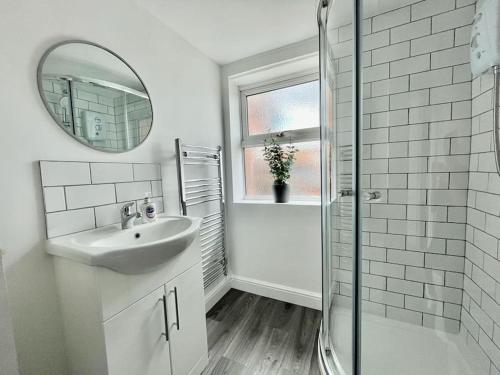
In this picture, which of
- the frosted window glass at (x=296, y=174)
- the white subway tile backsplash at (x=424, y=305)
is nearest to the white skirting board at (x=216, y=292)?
the frosted window glass at (x=296, y=174)

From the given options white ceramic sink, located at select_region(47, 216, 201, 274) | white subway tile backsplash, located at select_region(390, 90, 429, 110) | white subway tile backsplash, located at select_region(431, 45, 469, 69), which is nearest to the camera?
white ceramic sink, located at select_region(47, 216, 201, 274)

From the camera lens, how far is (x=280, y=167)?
5.69ft

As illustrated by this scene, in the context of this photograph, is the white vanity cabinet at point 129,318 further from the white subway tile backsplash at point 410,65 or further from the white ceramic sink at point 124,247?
the white subway tile backsplash at point 410,65

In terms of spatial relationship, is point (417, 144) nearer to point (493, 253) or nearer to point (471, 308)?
point (493, 253)

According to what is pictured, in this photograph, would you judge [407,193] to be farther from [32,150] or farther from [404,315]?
[32,150]

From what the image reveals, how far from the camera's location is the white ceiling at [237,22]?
4.04 ft

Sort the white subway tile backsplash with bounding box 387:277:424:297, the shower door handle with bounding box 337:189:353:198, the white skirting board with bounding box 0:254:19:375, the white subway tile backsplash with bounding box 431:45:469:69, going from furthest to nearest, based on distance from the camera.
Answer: the white subway tile backsplash with bounding box 387:277:424:297
the white subway tile backsplash with bounding box 431:45:469:69
the shower door handle with bounding box 337:189:353:198
the white skirting board with bounding box 0:254:19:375

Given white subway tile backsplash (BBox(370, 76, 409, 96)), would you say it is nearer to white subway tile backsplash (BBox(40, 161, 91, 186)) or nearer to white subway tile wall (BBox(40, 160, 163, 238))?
white subway tile wall (BBox(40, 160, 163, 238))

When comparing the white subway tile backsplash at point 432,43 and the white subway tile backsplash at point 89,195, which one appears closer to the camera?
the white subway tile backsplash at point 89,195

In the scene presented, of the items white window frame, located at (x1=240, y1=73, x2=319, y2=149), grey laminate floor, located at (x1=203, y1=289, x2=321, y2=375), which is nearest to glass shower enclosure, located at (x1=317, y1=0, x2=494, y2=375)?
grey laminate floor, located at (x1=203, y1=289, x2=321, y2=375)

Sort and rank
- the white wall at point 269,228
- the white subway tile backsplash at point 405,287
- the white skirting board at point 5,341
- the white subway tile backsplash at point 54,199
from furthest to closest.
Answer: the white wall at point 269,228, the white subway tile backsplash at point 405,287, the white subway tile backsplash at point 54,199, the white skirting board at point 5,341

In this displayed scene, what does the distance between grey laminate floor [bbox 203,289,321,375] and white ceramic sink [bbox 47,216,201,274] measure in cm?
81

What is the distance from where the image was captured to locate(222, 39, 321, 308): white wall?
1.65 m

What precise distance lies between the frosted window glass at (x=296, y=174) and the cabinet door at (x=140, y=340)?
51.4 inches
